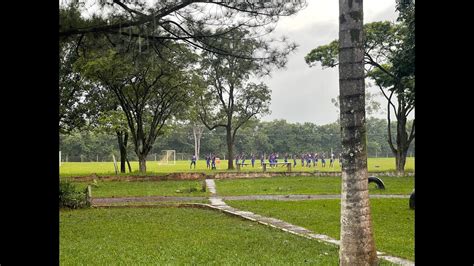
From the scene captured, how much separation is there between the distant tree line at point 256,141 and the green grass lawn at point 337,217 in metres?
27.0

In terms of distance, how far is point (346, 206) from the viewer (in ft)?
12.4

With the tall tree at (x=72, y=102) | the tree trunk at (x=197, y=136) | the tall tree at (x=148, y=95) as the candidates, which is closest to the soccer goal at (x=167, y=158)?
the tree trunk at (x=197, y=136)

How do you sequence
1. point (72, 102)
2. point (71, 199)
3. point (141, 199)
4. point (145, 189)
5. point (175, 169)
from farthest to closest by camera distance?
point (175, 169), point (72, 102), point (145, 189), point (141, 199), point (71, 199)

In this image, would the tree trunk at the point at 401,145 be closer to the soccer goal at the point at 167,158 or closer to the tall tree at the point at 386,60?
the tall tree at the point at 386,60

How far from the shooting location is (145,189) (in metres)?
15.7

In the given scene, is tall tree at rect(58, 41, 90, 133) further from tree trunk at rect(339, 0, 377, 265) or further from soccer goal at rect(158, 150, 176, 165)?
tree trunk at rect(339, 0, 377, 265)

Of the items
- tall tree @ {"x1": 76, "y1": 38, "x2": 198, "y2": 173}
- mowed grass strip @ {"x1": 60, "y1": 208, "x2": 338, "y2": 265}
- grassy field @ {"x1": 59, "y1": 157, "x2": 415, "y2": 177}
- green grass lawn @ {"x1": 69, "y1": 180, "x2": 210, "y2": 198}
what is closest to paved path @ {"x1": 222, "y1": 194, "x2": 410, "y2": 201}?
green grass lawn @ {"x1": 69, "y1": 180, "x2": 210, "y2": 198}

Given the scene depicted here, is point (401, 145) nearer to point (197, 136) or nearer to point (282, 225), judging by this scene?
point (282, 225)

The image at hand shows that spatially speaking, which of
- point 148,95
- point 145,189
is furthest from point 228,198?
Answer: point 148,95

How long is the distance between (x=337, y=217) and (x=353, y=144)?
5058 mm
